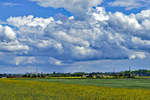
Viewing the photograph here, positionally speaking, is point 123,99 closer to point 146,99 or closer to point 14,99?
point 146,99

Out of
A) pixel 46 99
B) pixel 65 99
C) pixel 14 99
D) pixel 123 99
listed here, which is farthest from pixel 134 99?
pixel 14 99

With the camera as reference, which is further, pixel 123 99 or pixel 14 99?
pixel 123 99

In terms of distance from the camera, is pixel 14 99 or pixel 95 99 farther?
pixel 95 99

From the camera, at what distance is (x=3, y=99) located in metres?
30.9

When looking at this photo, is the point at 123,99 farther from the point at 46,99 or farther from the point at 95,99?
the point at 46,99

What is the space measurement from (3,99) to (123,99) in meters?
14.2

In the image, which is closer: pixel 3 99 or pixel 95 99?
pixel 3 99

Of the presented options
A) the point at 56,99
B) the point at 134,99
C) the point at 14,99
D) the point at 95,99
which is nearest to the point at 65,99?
the point at 56,99

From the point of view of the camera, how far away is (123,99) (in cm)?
3400

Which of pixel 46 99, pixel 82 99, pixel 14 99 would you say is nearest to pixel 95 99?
pixel 82 99

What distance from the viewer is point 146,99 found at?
33.8 meters

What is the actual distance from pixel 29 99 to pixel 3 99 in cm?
288

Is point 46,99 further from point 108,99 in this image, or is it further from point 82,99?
point 108,99

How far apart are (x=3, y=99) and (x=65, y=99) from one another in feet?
23.0
